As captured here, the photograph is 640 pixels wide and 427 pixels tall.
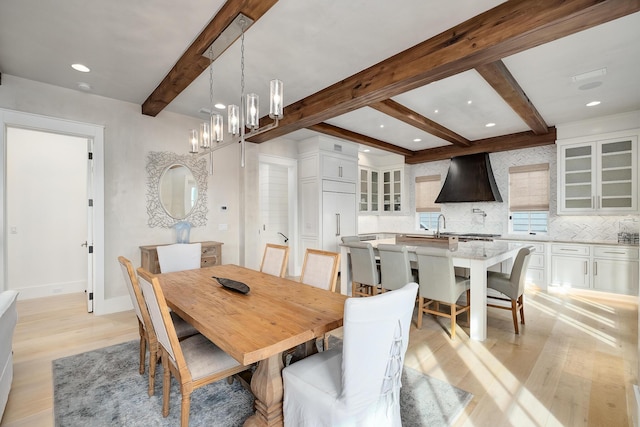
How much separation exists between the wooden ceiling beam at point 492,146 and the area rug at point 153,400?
15.9ft

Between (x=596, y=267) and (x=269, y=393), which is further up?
(x=596, y=267)

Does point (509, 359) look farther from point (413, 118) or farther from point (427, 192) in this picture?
point (427, 192)

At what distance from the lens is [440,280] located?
121 inches

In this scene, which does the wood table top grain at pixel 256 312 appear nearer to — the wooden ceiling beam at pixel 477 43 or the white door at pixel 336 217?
the wooden ceiling beam at pixel 477 43

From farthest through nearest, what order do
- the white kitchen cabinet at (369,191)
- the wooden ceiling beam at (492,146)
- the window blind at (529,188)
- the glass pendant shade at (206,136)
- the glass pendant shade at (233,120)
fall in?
the white kitchen cabinet at (369,191), the window blind at (529,188), the wooden ceiling beam at (492,146), the glass pendant shade at (206,136), the glass pendant shade at (233,120)

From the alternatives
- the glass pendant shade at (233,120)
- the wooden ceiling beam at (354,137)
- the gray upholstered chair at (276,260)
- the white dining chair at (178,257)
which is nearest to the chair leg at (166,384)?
the gray upholstered chair at (276,260)

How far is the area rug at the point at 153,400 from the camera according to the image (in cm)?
181

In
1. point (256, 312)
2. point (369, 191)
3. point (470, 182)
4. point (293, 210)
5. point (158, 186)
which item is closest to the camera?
point (256, 312)

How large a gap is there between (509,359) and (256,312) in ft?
7.60

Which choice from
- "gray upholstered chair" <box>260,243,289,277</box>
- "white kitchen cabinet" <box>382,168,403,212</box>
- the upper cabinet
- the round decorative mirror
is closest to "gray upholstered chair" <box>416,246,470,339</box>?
"gray upholstered chair" <box>260,243,289,277</box>

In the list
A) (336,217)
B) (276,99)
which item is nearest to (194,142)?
(276,99)

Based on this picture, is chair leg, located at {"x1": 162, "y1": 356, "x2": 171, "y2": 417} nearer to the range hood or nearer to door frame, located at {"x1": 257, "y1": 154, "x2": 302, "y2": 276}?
door frame, located at {"x1": 257, "y1": 154, "x2": 302, "y2": 276}

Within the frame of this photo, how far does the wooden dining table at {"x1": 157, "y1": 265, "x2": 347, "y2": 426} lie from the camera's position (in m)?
1.38

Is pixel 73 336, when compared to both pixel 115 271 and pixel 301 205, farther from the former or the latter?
pixel 301 205
